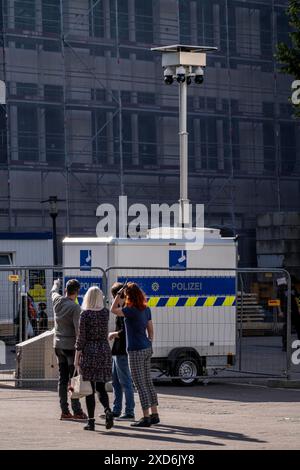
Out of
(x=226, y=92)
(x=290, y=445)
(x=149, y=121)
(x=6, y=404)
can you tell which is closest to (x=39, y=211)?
(x=149, y=121)

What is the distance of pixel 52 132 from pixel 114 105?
7.99 ft

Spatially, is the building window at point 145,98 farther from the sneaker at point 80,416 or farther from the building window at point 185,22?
the sneaker at point 80,416

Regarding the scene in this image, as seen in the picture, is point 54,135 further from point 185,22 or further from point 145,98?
point 185,22

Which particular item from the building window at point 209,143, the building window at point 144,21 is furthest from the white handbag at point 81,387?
the building window at point 209,143

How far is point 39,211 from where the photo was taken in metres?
38.8

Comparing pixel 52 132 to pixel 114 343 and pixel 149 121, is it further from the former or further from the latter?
pixel 114 343

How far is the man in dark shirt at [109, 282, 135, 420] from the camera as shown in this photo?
14.8m

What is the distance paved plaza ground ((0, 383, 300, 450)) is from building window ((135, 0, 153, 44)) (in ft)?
76.9

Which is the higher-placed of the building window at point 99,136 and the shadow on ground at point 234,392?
the building window at point 99,136

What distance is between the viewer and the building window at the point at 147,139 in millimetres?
40750

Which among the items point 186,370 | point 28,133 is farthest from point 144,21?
point 186,370

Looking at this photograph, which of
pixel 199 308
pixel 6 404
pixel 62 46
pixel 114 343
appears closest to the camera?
pixel 114 343

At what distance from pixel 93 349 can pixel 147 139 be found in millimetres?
27525

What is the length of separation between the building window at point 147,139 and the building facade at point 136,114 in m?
0.03
